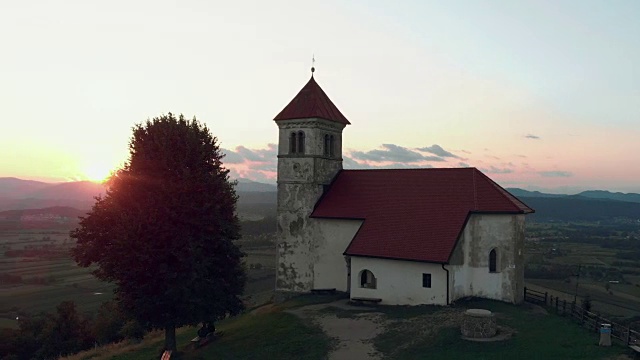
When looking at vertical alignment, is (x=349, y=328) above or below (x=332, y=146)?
below

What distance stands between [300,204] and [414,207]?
9.63 meters

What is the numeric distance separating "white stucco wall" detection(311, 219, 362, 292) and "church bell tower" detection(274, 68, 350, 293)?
53 centimetres

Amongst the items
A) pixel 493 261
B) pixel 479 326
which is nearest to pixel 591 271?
pixel 493 261

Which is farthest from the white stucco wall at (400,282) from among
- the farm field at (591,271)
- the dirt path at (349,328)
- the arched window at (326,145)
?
the farm field at (591,271)

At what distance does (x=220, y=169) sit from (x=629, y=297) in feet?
268

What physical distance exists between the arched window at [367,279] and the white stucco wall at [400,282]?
0.49 meters

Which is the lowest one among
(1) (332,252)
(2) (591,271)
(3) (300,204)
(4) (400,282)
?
(2) (591,271)

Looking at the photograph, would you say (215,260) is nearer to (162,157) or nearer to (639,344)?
(162,157)

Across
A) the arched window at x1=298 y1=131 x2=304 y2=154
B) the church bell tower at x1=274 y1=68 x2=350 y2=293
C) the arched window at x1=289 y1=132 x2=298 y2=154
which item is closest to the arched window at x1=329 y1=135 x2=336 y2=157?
the church bell tower at x1=274 y1=68 x2=350 y2=293

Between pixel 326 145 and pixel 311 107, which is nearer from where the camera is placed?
pixel 311 107

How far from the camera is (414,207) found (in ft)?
121

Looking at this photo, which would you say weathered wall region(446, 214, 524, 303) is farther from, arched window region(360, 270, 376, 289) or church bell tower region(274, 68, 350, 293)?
church bell tower region(274, 68, 350, 293)

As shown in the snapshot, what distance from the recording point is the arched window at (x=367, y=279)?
118ft

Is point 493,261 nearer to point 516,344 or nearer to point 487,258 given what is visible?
point 487,258
